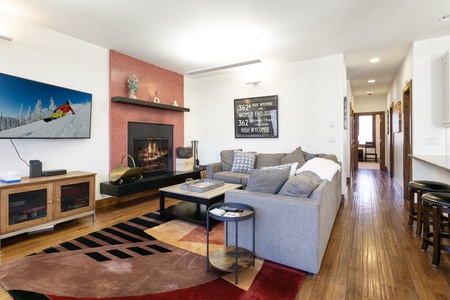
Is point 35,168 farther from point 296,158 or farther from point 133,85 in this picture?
point 296,158

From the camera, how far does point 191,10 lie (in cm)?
279

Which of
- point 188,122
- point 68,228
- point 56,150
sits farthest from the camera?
point 188,122

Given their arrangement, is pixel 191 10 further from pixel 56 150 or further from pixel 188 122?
pixel 188 122

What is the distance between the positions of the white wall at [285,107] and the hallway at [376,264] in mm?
1544

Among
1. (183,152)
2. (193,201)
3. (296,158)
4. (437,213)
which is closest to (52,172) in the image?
(193,201)

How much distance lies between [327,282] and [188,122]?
4.73 metres

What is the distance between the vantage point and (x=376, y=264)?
2.17 metres

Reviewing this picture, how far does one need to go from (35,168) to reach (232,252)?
272 centimetres

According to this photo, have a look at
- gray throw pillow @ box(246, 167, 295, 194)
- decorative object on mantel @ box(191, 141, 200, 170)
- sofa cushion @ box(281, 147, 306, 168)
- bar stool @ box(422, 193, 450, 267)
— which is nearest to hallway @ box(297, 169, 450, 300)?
bar stool @ box(422, 193, 450, 267)

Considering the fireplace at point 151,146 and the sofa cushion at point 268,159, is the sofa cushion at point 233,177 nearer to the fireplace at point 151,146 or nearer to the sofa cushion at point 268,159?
the sofa cushion at point 268,159

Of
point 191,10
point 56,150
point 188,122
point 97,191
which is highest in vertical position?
point 191,10

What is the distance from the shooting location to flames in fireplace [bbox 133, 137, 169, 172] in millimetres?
4684

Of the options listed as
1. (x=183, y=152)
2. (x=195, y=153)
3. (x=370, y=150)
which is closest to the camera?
(x=183, y=152)

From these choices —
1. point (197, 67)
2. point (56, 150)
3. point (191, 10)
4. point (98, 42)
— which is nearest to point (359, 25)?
point (191, 10)
